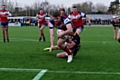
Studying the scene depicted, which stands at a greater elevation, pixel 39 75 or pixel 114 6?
pixel 39 75

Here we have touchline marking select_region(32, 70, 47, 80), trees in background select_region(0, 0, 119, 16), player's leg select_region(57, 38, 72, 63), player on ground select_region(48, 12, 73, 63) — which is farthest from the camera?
trees in background select_region(0, 0, 119, 16)

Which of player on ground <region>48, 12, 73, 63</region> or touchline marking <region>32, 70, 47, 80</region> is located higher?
player on ground <region>48, 12, 73, 63</region>

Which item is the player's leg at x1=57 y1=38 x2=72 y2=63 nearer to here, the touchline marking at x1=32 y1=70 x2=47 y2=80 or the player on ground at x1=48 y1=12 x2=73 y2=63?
the player on ground at x1=48 y1=12 x2=73 y2=63

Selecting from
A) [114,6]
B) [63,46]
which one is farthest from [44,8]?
[63,46]

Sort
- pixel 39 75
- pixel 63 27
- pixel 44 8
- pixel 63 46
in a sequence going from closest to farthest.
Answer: pixel 39 75 < pixel 63 27 < pixel 63 46 < pixel 44 8

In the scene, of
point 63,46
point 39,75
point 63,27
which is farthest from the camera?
point 63,46

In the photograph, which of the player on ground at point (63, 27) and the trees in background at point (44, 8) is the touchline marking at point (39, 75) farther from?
the trees in background at point (44, 8)

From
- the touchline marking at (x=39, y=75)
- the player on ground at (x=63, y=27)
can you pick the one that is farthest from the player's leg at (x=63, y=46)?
the touchline marking at (x=39, y=75)

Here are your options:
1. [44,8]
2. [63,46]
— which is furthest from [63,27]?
[44,8]

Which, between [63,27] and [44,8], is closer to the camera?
[63,27]

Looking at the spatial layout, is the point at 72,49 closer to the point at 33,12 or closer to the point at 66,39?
the point at 66,39

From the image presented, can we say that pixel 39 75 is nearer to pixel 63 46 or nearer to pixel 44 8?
pixel 63 46

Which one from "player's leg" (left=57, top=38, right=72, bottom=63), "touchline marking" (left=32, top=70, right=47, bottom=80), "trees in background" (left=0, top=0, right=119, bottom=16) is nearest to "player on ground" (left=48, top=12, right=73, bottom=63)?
"player's leg" (left=57, top=38, right=72, bottom=63)

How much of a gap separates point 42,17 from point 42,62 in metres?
10.1
